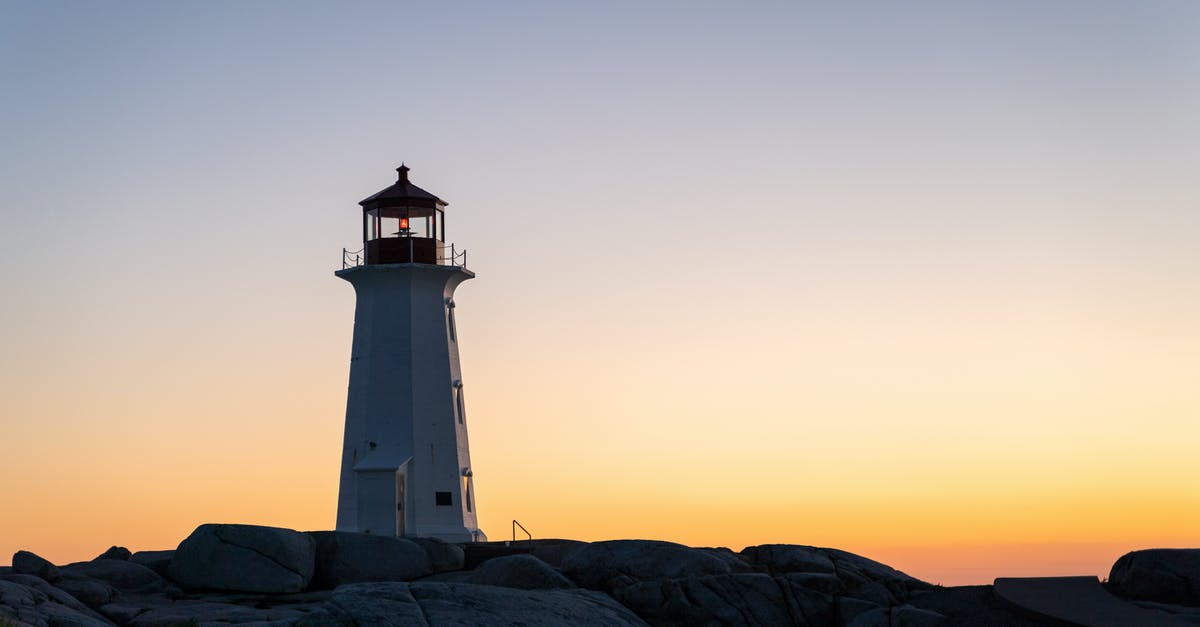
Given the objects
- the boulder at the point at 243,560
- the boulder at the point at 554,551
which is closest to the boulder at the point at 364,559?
the boulder at the point at 243,560

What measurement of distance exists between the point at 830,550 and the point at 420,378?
14070 mm

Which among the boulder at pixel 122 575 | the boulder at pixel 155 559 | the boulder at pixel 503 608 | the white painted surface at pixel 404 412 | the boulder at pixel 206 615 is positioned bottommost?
the boulder at pixel 503 608

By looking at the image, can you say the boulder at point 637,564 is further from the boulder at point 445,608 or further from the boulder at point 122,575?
the boulder at point 122,575

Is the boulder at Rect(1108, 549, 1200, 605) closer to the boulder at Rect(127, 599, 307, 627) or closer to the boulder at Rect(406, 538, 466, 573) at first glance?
the boulder at Rect(127, 599, 307, 627)

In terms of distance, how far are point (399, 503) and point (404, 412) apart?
235cm

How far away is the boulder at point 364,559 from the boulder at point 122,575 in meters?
3.25

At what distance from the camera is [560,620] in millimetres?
19797

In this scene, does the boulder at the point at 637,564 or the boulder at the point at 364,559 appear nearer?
the boulder at the point at 637,564

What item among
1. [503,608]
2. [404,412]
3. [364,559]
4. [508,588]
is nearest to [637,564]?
[508,588]

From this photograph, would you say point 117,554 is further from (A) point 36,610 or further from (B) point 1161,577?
(B) point 1161,577

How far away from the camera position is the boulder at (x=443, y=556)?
30969 mm

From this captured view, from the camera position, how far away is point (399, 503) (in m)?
36.4

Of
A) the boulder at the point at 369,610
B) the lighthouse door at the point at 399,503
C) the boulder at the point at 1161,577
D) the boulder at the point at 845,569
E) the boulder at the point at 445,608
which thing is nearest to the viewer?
the boulder at the point at 369,610

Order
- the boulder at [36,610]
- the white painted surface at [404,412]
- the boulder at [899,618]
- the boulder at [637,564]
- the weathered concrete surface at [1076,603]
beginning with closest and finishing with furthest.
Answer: the weathered concrete surface at [1076,603] < the boulder at [36,610] < the boulder at [899,618] < the boulder at [637,564] < the white painted surface at [404,412]
